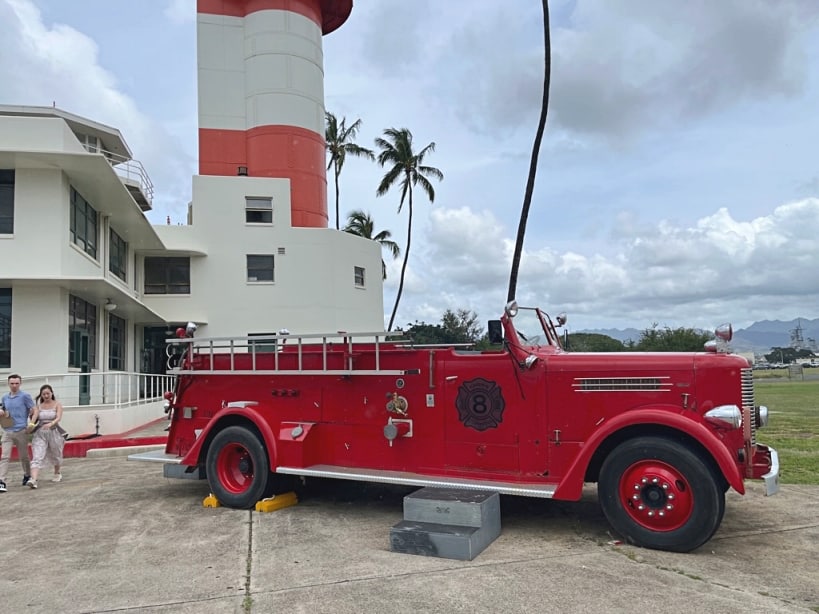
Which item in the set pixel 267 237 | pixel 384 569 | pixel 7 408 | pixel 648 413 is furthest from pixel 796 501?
pixel 267 237

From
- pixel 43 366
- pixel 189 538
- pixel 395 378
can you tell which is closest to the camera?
pixel 189 538

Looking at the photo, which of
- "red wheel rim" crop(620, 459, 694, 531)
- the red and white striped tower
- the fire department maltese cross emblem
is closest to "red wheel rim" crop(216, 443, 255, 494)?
the fire department maltese cross emblem

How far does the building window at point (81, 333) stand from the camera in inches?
647

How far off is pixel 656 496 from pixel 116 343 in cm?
Answer: 2035

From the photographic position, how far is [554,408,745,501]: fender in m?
5.55

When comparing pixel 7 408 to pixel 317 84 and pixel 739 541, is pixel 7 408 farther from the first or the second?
pixel 317 84

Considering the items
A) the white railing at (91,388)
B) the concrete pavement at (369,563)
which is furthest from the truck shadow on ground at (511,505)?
the white railing at (91,388)

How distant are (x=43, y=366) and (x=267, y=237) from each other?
1262cm

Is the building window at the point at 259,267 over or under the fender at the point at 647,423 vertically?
over

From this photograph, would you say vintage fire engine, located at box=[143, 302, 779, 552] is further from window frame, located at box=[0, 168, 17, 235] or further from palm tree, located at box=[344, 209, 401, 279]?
palm tree, located at box=[344, 209, 401, 279]

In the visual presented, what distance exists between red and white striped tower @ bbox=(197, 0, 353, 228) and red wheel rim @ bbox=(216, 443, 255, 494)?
2158 cm

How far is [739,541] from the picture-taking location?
19.9 feet

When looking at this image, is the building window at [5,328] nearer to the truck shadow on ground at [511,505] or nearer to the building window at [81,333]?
the building window at [81,333]

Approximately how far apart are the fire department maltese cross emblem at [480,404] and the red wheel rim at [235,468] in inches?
105
